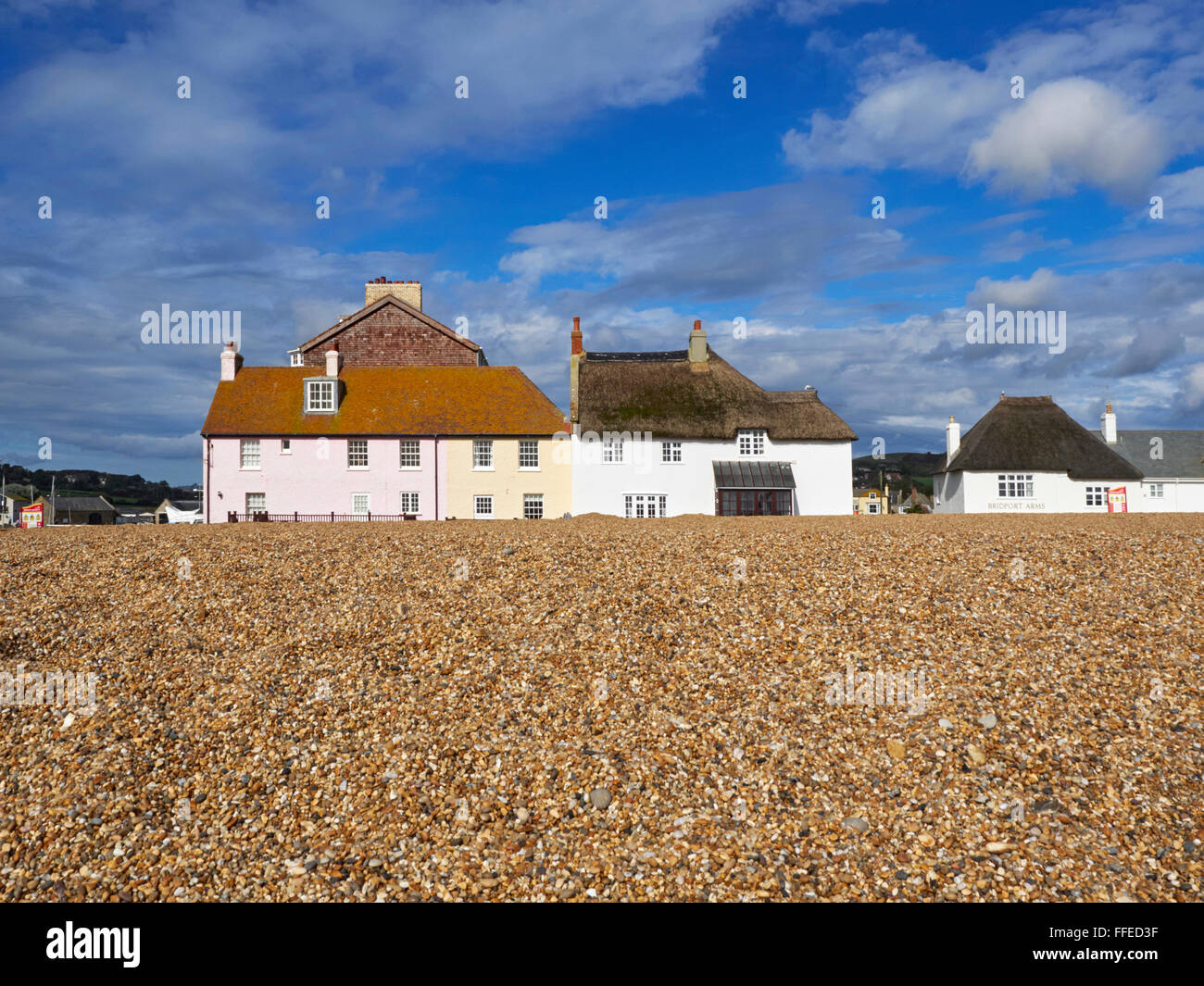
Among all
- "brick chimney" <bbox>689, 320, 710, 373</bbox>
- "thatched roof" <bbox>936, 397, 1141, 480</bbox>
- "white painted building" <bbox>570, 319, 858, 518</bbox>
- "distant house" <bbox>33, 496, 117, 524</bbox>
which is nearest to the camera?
"white painted building" <bbox>570, 319, 858, 518</bbox>

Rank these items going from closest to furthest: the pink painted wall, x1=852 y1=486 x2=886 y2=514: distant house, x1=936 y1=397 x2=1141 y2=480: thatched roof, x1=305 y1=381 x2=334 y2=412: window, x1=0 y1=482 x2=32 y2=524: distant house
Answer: the pink painted wall → x1=305 y1=381 x2=334 y2=412: window → x1=936 y1=397 x2=1141 y2=480: thatched roof → x1=852 y1=486 x2=886 y2=514: distant house → x1=0 y1=482 x2=32 y2=524: distant house

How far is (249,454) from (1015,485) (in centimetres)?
3750

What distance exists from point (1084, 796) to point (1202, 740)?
66.4 inches

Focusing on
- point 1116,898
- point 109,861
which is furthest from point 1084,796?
point 109,861

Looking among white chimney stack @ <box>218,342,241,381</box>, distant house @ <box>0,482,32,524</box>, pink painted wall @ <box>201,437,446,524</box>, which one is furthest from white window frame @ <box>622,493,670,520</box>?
distant house @ <box>0,482,32,524</box>

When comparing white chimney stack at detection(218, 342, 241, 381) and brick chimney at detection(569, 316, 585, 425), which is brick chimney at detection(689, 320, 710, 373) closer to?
brick chimney at detection(569, 316, 585, 425)

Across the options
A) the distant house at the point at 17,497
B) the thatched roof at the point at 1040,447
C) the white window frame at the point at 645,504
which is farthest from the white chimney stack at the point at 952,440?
the distant house at the point at 17,497

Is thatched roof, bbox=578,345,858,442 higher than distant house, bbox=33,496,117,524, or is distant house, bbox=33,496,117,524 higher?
thatched roof, bbox=578,345,858,442

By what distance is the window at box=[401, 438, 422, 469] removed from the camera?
109 feet

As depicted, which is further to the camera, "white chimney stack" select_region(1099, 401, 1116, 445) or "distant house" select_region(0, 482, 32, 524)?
"distant house" select_region(0, 482, 32, 524)

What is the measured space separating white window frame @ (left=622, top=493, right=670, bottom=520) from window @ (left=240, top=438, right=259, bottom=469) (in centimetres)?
1544

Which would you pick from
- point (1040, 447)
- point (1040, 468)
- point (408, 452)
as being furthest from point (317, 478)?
point (1040, 447)

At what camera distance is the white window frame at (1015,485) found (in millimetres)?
41594
